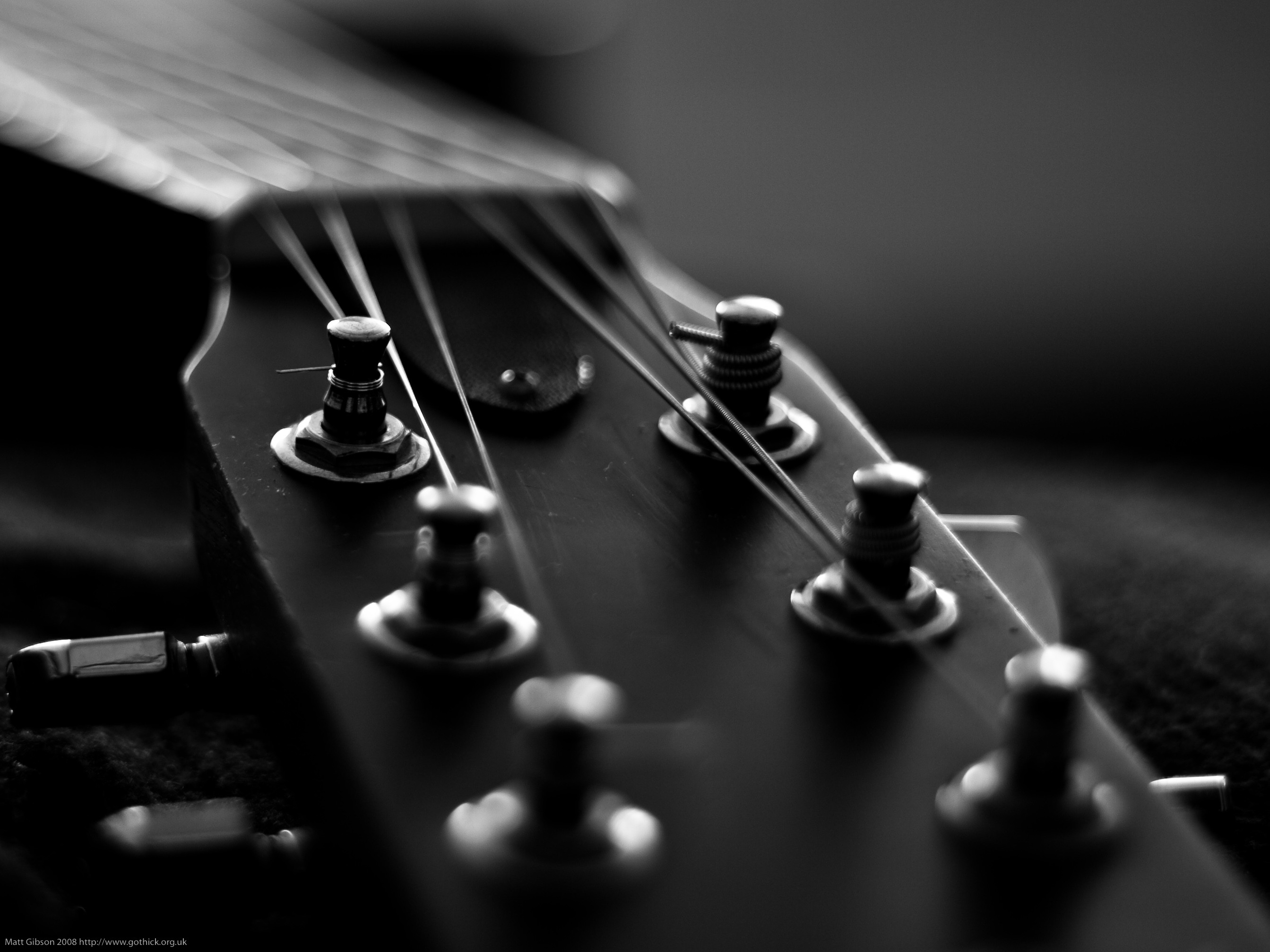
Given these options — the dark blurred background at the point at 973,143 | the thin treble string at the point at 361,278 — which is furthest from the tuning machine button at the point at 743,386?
the dark blurred background at the point at 973,143

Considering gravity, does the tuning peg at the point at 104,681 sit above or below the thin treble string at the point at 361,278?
below

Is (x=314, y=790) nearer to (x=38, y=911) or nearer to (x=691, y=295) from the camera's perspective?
(x=38, y=911)

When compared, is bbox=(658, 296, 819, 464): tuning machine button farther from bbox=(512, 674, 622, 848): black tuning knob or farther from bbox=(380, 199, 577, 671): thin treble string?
bbox=(512, 674, 622, 848): black tuning knob

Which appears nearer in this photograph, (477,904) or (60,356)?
(477,904)

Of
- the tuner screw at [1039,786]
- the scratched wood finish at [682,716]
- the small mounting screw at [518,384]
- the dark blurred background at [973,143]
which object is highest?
the tuner screw at [1039,786]

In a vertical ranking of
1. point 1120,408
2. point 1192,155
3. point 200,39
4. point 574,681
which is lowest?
point 1120,408

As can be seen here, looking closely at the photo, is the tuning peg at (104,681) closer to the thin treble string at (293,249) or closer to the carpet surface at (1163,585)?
the thin treble string at (293,249)

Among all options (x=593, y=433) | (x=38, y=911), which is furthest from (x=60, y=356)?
(x=38, y=911)
